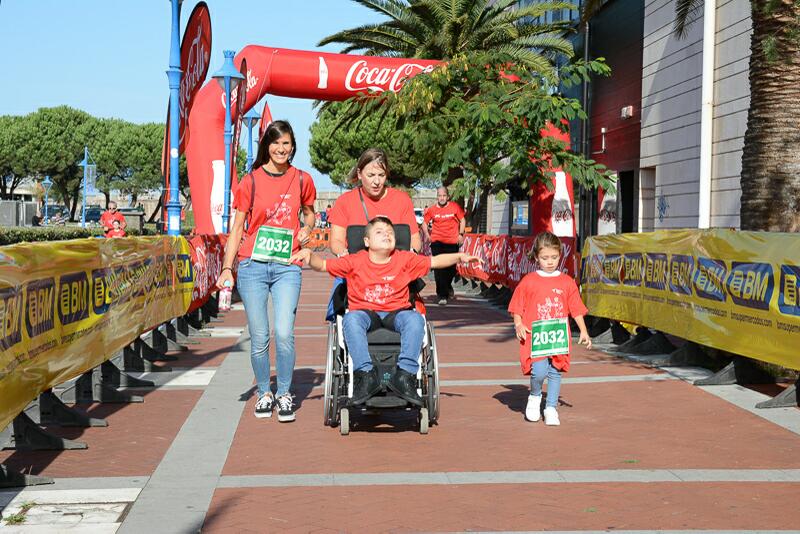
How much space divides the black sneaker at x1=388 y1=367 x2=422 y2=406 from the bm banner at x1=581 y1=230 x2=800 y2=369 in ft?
10.2

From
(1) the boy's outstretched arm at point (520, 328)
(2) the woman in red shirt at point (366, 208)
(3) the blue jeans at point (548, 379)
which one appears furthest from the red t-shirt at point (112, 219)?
(3) the blue jeans at point (548, 379)

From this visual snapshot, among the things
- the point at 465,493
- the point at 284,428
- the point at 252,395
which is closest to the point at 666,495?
the point at 465,493

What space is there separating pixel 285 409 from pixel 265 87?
1744 centimetres

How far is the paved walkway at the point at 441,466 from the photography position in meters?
5.29

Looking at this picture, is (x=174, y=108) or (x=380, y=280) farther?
(x=174, y=108)

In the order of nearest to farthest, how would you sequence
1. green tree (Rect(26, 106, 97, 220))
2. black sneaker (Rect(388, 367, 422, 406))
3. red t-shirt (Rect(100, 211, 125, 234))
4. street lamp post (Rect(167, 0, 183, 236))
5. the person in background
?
black sneaker (Rect(388, 367, 422, 406))
street lamp post (Rect(167, 0, 183, 236))
the person in background
red t-shirt (Rect(100, 211, 125, 234))
green tree (Rect(26, 106, 97, 220))

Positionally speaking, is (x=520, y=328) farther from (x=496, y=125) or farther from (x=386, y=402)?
(x=496, y=125)

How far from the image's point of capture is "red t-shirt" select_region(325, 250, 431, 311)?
7621 mm

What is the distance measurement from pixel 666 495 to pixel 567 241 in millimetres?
11098

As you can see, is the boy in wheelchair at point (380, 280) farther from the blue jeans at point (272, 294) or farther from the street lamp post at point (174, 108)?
the street lamp post at point (174, 108)

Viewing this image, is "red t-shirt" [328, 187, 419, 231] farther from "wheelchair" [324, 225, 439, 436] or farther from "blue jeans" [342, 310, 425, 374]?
"blue jeans" [342, 310, 425, 374]

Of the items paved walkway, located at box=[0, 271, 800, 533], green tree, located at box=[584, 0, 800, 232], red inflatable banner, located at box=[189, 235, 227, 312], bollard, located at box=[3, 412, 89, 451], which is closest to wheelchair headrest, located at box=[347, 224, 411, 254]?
paved walkway, located at box=[0, 271, 800, 533]

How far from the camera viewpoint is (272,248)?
776 cm

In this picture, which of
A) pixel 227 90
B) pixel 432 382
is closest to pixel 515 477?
pixel 432 382
